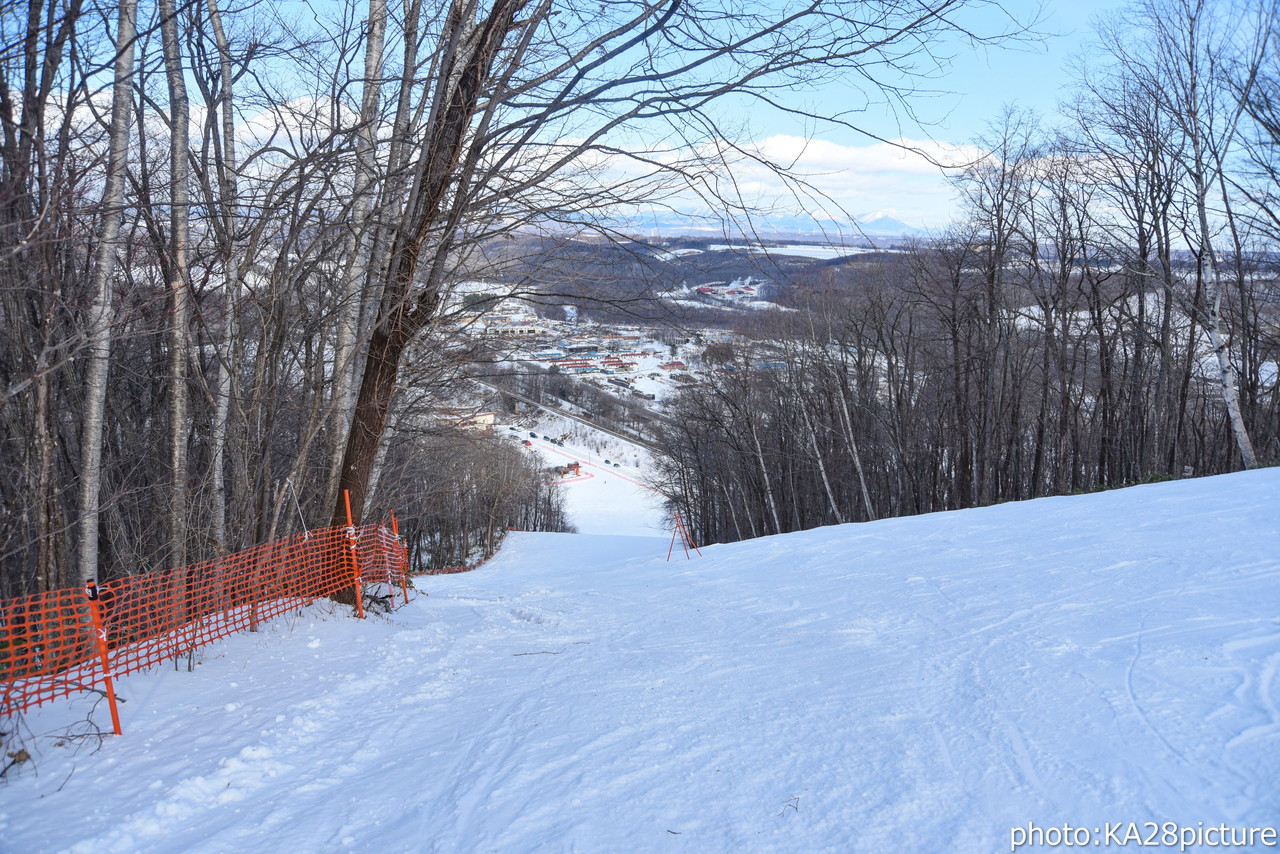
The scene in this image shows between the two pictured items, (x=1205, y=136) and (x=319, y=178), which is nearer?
(x=319, y=178)

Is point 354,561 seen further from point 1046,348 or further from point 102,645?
point 1046,348

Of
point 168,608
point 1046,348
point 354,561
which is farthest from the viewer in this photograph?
point 1046,348

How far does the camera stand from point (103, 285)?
22.6 feet

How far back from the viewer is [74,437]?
1516 centimetres

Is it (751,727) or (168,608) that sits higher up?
(168,608)

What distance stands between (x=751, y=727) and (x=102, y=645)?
4.16 meters

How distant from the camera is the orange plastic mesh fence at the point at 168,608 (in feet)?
15.6

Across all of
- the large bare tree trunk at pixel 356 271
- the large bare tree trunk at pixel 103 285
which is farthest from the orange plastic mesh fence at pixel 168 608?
the large bare tree trunk at pixel 356 271

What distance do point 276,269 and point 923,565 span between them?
25.9 feet

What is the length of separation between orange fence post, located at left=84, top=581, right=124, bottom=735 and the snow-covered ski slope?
17 centimetres

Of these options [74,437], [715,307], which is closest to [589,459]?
[74,437]

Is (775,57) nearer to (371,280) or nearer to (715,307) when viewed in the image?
(715,307)

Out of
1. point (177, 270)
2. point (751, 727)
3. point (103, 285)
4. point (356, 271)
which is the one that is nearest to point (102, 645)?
point (103, 285)

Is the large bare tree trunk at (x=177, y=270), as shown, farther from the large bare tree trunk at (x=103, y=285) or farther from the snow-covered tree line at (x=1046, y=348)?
the snow-covered tree line at (x=1046, y=348)
